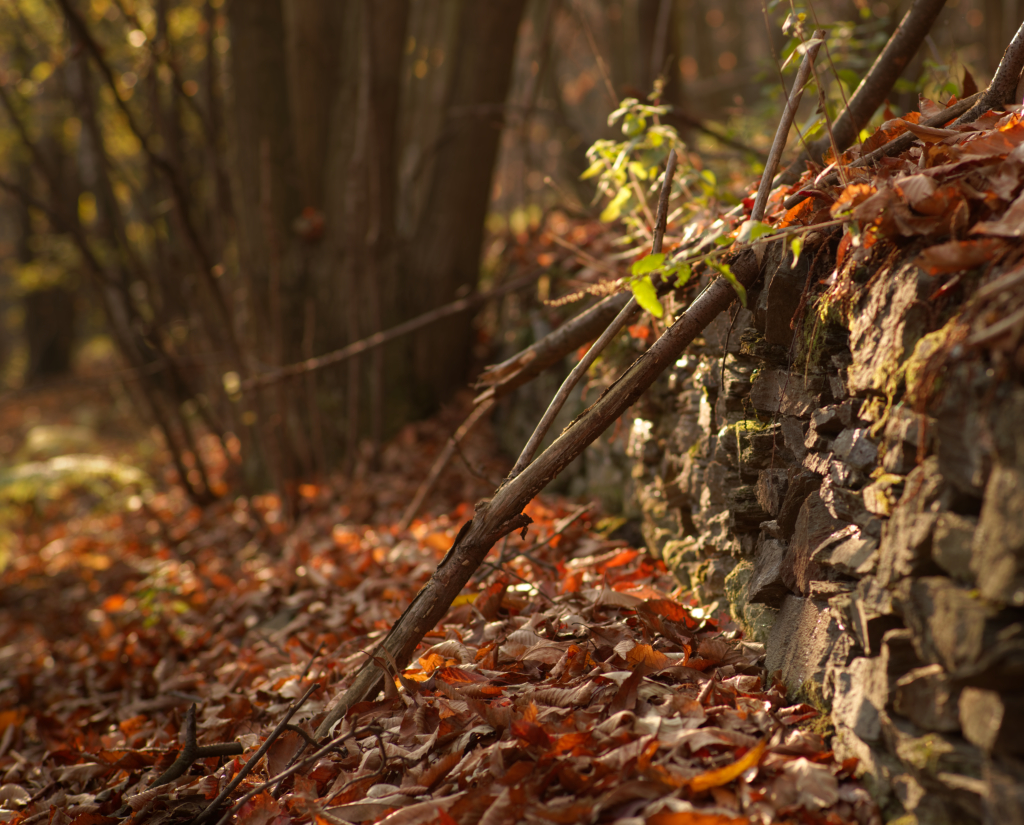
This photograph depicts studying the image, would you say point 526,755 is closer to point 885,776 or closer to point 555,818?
point 555,818

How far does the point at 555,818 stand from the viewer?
1646mm

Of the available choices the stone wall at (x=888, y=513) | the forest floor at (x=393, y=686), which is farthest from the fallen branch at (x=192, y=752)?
the stone wall at (x=888, y=513)

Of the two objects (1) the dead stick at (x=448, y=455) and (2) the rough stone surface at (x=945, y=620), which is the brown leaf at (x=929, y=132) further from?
(1) the dead stick at (x=448, y=455)

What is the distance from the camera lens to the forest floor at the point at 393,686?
1770 mm

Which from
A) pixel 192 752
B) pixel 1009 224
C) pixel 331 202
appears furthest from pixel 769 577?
pixel 331 202

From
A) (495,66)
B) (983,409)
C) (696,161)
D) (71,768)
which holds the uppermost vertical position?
(495,66)

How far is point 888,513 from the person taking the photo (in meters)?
1.71

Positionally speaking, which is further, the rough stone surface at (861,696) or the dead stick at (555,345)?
the dead stick at (555,345)

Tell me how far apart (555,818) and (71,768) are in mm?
2113

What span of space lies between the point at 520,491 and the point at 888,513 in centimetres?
104

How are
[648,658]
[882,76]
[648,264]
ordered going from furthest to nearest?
[882,76]
[648,658]
[648,264]

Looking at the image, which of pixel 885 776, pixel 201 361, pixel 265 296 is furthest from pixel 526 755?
pixel 265 296

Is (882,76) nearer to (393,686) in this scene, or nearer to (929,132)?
(929,132)

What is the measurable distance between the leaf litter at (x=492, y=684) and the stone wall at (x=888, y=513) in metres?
0.08
